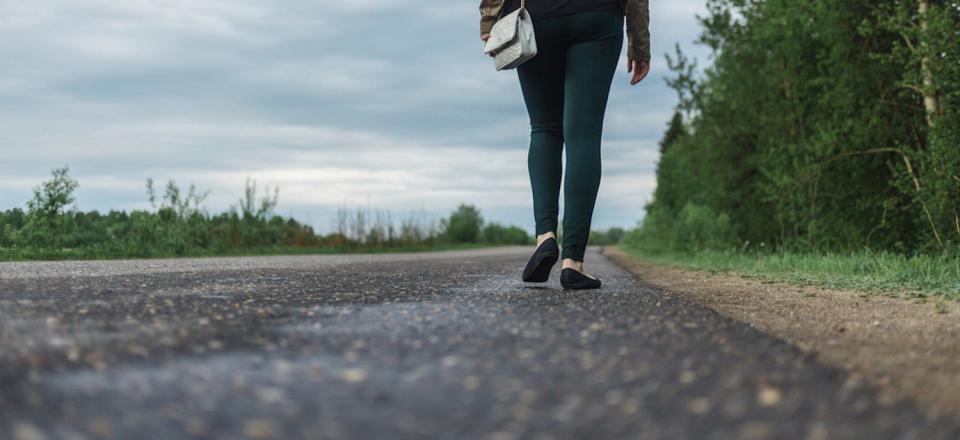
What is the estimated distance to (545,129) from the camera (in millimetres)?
4148

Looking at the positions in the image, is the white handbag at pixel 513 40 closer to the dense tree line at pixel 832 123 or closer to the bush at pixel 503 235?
the dense tree line at pixel 832 123

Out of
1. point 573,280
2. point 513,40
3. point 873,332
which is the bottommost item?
point 873,332

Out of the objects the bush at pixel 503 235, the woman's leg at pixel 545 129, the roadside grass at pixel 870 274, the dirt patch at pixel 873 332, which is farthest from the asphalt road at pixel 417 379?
the bush at pixel 503 235

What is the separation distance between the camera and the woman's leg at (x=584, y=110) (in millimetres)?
3830

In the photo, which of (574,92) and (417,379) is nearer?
(417,379)

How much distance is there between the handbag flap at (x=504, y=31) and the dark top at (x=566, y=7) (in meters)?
0.07

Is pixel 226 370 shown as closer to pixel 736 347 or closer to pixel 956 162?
pixel 736 347

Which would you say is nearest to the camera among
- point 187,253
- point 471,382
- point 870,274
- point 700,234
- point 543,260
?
point 471,382

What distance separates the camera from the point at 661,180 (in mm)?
38594

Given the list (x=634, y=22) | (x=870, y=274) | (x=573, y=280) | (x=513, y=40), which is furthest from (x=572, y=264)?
(x=870, y=274)

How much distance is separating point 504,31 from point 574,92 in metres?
0.47

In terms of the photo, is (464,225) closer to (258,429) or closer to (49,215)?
(49,215)

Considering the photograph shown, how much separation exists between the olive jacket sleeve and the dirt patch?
142 centimetres

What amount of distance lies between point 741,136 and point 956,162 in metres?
8.53
